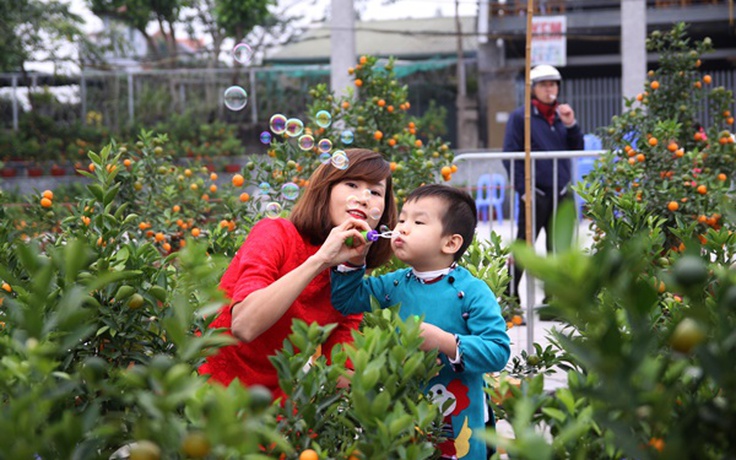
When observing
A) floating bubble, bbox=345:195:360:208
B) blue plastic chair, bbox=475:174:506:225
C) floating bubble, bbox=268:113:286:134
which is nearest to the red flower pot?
blue plastic chair, bbox=475:174:506:225

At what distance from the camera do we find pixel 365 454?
5.30ft

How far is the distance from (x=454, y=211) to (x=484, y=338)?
16.3 inches

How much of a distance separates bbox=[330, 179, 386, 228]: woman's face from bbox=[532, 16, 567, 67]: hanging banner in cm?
1446

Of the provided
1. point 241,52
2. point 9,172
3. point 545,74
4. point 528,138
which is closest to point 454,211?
point 528,138

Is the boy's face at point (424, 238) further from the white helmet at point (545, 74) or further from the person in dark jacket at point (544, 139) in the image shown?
the white helmet at point (545, 74)

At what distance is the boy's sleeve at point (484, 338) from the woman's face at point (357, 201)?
0.38 metres

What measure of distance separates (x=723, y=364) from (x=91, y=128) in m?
18.1

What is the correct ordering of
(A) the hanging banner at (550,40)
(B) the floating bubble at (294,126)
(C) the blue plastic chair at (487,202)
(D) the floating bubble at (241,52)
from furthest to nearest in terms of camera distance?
(A) the hanging banner at (550,40) → (C) the blue plastic chair at (487,202) → (D) the floating bubble at (241,52) → (B) the floating bubble at (294,126)

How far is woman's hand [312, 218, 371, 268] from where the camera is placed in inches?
92.2

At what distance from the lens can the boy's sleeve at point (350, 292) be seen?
2.54m

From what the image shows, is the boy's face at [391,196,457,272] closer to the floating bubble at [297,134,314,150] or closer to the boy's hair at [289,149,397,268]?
the boy's hair at [289,149,397,268]

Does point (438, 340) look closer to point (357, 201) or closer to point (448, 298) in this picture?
point (448, 298)

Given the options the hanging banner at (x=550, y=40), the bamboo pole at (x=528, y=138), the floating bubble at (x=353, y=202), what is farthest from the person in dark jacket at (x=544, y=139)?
the hanging banner at (x=550, y=40)

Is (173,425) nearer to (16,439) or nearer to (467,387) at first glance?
(16,439)
